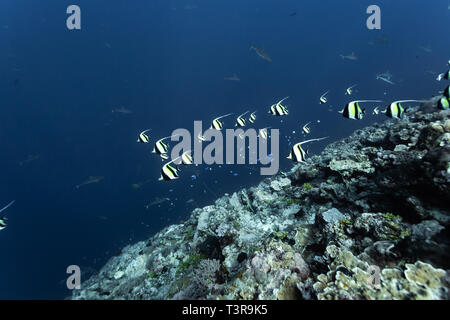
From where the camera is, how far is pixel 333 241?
3689 mm

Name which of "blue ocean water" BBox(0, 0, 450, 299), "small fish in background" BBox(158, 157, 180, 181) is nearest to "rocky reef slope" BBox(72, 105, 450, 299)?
"small fish in background" BBox(158, 157, 180, 181)

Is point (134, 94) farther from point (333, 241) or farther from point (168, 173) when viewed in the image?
point (333, 241)

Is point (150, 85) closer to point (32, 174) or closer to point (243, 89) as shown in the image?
point (243, 89)

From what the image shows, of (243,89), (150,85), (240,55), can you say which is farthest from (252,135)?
(240,55)

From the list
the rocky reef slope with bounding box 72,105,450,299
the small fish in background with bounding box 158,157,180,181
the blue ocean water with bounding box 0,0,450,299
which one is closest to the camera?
the rocky reef slope with bounding box 72,105,450,299

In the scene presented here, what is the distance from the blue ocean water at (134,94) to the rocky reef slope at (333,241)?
37.9ft

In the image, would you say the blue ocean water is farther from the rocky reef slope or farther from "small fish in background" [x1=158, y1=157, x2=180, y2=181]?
"small fish in background" [x1=158, y1=157, x2=180, y2=181]

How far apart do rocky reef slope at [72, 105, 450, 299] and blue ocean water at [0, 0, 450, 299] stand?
11565 millimetres

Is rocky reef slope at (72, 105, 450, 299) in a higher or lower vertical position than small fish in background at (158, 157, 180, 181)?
lower

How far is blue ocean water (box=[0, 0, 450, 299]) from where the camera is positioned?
1353 inches

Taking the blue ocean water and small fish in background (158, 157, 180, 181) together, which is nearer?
small fish in background (158, 157, 180, 181)

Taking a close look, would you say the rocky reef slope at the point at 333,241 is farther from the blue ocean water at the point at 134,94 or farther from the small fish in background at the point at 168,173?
the blue ocean water at the point at 134,94

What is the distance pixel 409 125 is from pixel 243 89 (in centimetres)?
7541

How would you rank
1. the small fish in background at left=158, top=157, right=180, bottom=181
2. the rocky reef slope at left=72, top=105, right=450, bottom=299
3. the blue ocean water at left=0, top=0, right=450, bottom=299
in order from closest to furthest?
the rocky reef slope at left=72, top=105, right=450, bottom=299
the small fish in background at left=158, top=157, right=180, bottom=181
the blue ocean water at left=0, top=0, right=450, bottom=299
